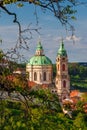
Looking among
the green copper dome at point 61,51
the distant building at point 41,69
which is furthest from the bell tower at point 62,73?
the distant building at point 41,69

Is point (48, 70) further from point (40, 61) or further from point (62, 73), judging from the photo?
point (62, 73)

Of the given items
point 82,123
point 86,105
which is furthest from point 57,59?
point 82,123

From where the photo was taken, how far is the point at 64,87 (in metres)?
80.2

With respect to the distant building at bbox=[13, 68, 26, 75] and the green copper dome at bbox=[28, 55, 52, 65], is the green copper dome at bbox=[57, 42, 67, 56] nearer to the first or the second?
the green copper dome at bbox=[28, 55, 52, 65]

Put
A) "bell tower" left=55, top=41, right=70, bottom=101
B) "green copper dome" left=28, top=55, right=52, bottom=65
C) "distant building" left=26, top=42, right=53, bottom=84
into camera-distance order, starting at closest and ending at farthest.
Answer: "green copper dome" left=28, top=55, right=52, bottom=65
"distant building" left=26, top=42, right=53, bottom=84
"bell tower" left=55, top=41, right=70, bottom=101

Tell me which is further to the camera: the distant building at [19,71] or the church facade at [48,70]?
the church facade at [48,70]

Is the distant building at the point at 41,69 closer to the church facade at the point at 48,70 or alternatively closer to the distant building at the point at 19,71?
the church facade at the point at 48,70

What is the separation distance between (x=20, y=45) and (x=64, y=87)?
74.4 metres

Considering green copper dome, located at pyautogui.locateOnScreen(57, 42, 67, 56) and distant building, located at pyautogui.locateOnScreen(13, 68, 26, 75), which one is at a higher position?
distant building, located at pyautogui.locateOnScreen(13, 68, 26, 75)

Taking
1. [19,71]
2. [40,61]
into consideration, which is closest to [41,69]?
[40,61]

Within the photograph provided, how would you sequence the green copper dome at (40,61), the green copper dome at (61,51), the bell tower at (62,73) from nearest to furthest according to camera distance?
1. the green copper dome at (40,61)
2. the green copper dome at (61,51)
3. the bell tower at (62,73)

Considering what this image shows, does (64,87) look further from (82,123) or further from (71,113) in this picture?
(82,123)

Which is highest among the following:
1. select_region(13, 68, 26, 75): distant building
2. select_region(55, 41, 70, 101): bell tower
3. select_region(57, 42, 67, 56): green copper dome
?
select_region(13, 68, 26, 75): distant building

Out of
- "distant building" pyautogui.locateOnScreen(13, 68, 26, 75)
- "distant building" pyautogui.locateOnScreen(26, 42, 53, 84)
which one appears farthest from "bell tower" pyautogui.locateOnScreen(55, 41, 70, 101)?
"distant building" pyautogui.locateOnScreen(13, 68, 26, 75)
